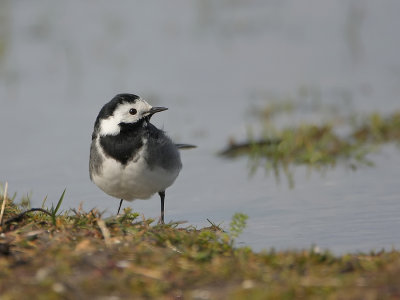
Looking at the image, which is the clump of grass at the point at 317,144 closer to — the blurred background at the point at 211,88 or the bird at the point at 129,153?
the blurred background at the point at 211,88

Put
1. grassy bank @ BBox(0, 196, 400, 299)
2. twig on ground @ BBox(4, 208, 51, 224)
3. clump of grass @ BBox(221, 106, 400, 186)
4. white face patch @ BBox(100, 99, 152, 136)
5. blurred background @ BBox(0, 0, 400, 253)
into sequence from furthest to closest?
clump of grass @ BBox(221, 106, 400, 186) < blurred background @ BBox(0, 0, 400, 253) < white face patch @ BBox(100, 99, 152, 136) < twig on ground @ BBox(4, 208, 51, 224) < grassy bank @ BBox(0, 196, 400, 299)

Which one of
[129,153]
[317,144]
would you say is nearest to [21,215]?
[129,153]

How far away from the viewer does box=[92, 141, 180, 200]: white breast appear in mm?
6871

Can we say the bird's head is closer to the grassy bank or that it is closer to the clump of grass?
the grassy bank

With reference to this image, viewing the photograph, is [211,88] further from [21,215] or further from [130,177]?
[21,215]

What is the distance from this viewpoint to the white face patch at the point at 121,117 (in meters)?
7.14

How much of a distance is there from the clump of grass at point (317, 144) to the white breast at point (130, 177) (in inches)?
85.3

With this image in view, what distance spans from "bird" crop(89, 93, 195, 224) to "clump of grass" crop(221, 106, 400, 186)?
80.4 inches

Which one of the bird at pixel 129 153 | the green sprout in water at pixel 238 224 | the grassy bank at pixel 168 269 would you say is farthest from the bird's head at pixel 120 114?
the green sprout in water at pixel 238 224

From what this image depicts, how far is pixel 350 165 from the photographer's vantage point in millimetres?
8922

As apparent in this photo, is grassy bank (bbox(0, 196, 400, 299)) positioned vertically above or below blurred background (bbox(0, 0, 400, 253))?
below

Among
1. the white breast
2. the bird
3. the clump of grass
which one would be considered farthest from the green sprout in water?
the clump of grass

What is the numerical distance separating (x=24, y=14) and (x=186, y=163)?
8.01 metres

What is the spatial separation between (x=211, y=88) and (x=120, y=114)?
544cm
